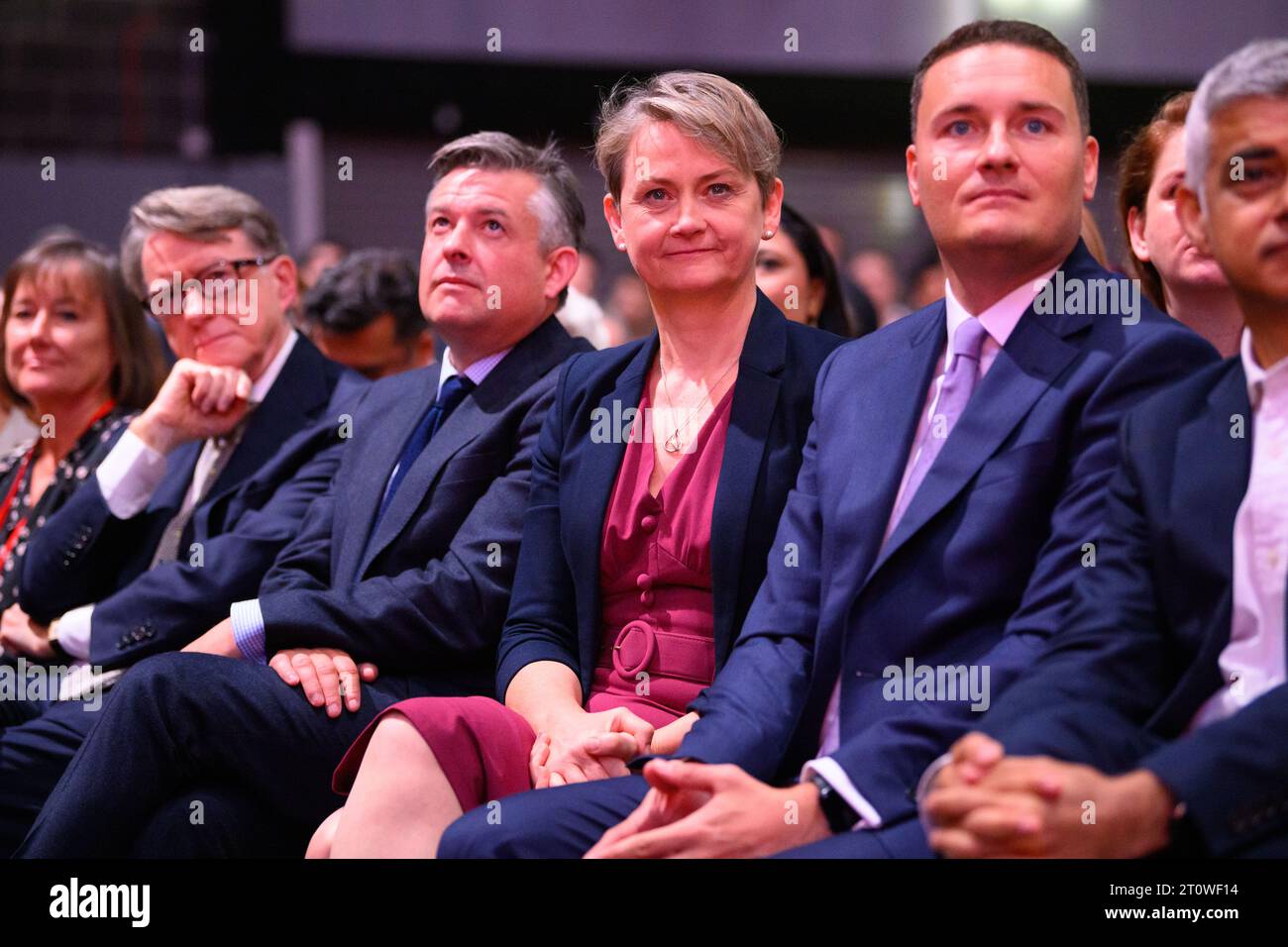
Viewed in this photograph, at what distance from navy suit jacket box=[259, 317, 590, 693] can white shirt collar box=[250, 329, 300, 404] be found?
44cm

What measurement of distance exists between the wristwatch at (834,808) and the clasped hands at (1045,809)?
296mm

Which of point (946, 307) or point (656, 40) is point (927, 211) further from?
point (656, 40)

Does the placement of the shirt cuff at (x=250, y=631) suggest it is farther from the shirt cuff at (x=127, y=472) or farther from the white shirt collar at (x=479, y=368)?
the shirt cuff at (x=127, y=472)

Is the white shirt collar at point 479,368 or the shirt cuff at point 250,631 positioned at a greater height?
the white shirt collar at point 479,368

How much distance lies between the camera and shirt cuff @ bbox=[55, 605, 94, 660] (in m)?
2.97

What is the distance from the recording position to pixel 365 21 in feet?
23.0

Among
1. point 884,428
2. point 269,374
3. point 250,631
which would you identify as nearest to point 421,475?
point 250,631

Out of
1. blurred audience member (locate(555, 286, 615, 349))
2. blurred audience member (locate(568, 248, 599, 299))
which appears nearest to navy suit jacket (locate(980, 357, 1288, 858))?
blurred audience member (locate(555, 286, 615, 349))

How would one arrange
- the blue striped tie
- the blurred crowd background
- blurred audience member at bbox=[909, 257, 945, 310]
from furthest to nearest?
the blurred crowd background
blurred audience member at bbox=[909, 257, 945, 310]
the blue striped tie

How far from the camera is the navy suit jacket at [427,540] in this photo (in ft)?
8.03

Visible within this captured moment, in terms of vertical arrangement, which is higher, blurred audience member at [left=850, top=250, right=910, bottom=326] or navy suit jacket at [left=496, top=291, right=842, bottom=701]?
blurred audience member at [left=850, top=250, right=910, bottom=326]

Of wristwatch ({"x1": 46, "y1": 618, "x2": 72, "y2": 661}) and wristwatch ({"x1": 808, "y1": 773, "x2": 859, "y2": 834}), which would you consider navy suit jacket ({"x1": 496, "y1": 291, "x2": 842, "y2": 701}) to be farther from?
wristwatch ({"x1": 46, "y1": 618, "x2": 72, "y2": 661})

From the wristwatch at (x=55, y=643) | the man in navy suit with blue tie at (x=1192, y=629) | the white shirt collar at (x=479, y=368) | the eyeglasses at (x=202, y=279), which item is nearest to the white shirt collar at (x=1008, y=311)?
the man in navy suit with blue tie at (x=1192, y=629)
